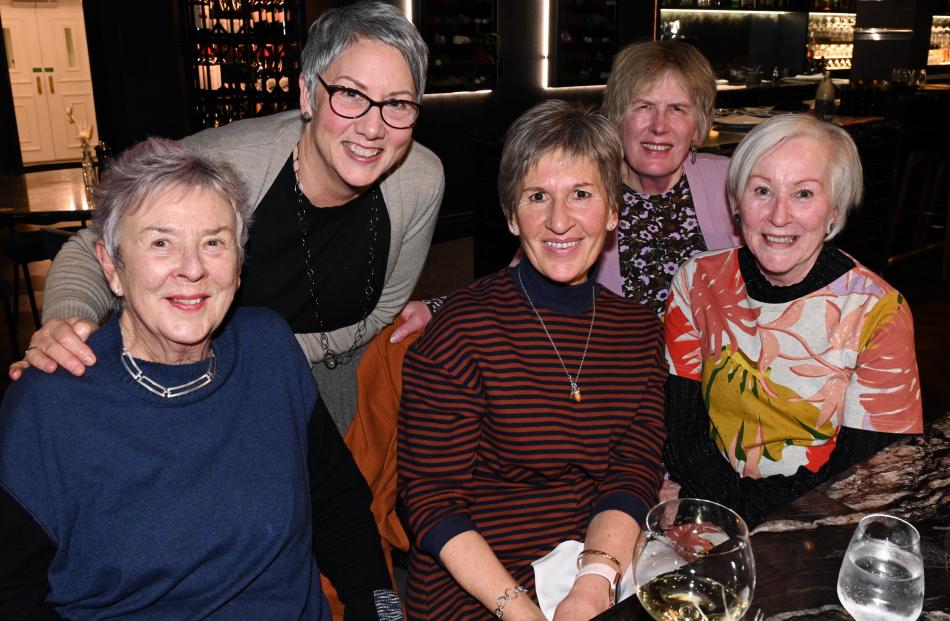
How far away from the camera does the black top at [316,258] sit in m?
2.13

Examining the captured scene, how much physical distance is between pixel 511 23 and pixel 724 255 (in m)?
6.62

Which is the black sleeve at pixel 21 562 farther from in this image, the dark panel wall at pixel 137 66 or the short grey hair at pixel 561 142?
the dark panel wall at pixel 137 66

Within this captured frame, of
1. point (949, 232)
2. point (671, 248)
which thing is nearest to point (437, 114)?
point (949, 232)

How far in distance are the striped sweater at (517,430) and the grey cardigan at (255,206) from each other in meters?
0.51

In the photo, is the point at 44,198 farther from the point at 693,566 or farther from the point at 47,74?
the point at 47,74

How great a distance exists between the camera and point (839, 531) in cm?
141

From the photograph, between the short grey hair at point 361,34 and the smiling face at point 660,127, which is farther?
the smiling face at point 660,127

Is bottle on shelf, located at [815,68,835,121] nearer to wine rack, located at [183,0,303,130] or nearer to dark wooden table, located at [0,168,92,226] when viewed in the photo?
wine rack, located at [183,0,303,130]

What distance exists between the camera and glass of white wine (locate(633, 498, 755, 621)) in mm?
1030

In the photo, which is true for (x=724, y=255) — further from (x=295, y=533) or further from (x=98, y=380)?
(x=98, y=380)

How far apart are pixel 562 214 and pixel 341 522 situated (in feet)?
2.80

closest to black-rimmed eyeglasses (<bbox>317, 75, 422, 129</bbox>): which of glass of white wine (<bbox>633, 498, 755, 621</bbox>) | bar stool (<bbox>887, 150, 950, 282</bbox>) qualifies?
glass of white wine (<bbox>633, 498, 755, 621</bbox>)

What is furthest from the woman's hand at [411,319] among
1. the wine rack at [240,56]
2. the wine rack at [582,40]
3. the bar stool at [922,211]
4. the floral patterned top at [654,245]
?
the wine rack at [582,40]

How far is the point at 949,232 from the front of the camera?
638 centimetres
